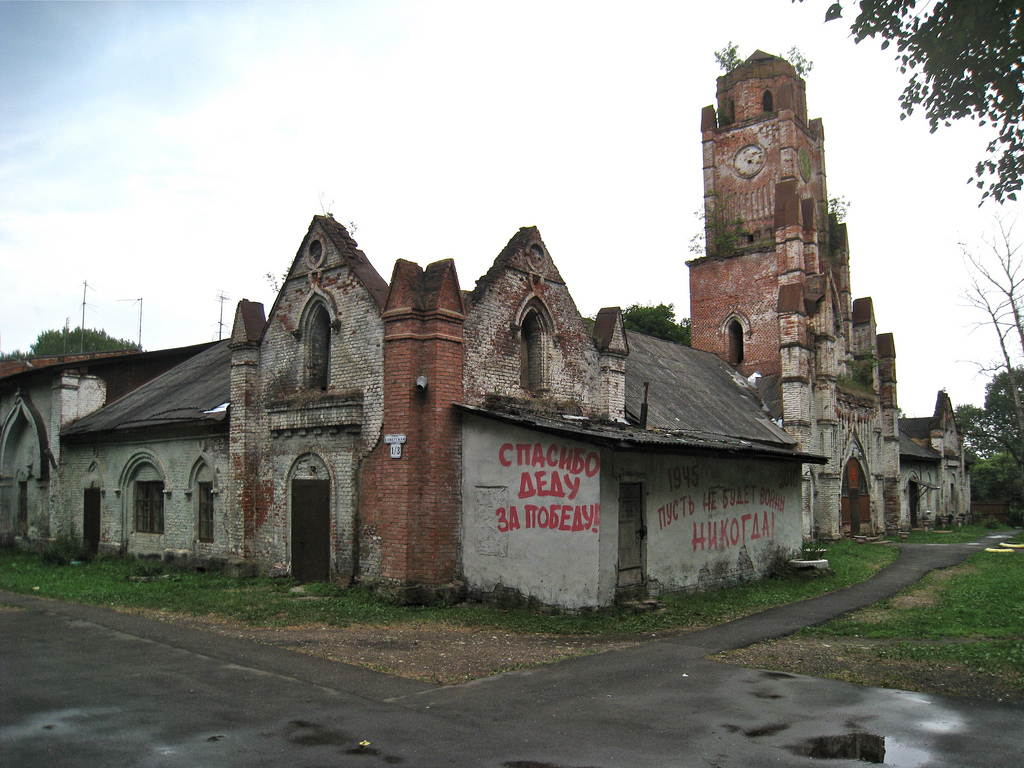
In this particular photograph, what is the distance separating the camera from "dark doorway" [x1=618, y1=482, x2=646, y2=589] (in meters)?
12.8

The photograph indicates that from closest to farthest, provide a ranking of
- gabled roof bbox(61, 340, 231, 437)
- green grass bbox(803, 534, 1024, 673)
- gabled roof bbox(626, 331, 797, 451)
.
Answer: green grass bbox(803, 534, 1024, 673) < gabled roof bbox(61, 340, 231, 437) < gabled roof bbox(626, 331, 797, 451)

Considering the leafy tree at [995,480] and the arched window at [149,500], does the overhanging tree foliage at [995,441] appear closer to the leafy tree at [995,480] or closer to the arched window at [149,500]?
the leafy tree at [995,480]

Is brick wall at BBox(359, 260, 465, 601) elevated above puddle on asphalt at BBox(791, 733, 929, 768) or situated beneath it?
elevated above

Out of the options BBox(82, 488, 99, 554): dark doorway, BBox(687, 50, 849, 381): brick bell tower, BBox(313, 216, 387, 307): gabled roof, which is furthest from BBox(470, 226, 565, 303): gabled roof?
BBox(687, 50, 849, 381): brick bell tower

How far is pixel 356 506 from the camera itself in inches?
548

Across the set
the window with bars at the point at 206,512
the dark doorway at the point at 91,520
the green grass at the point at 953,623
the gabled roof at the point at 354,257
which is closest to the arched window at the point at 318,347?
the gabled roof at the point at 354,257

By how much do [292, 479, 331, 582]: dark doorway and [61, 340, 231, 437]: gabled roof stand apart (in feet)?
10.2

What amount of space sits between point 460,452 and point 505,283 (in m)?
3.38

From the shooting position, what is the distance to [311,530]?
14.8 m

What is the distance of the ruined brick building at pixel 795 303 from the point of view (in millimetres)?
28750

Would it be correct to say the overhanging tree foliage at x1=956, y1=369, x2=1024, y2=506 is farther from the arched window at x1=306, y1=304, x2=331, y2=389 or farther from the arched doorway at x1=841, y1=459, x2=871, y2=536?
the arched window at x1=306, y1=304, x2=331, y2=389

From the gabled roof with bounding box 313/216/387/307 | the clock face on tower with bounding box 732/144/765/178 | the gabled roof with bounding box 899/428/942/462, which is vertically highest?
the clock face on tower with bounding box 732/144/765/178

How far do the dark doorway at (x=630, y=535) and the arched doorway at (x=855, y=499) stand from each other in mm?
19950

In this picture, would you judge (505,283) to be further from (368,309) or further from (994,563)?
(994,563)
